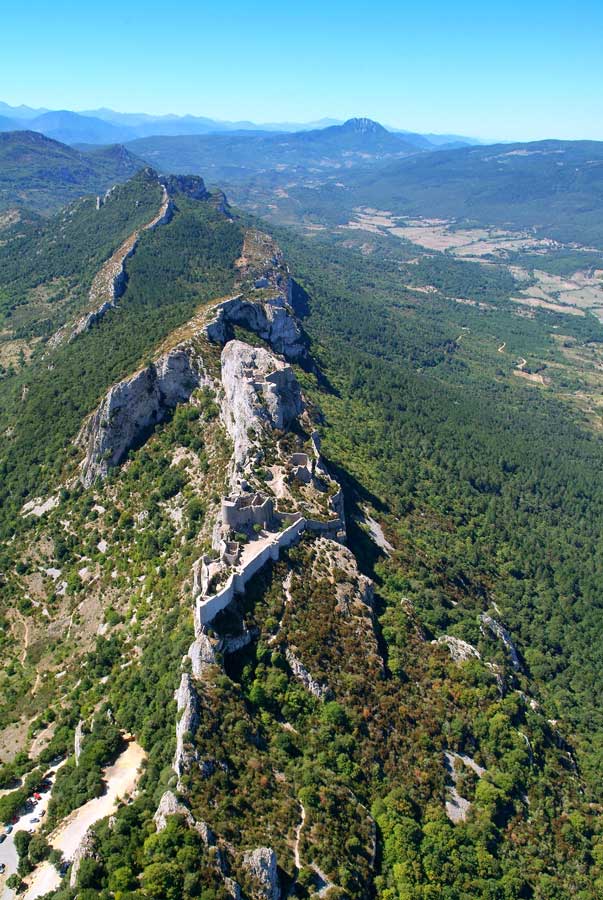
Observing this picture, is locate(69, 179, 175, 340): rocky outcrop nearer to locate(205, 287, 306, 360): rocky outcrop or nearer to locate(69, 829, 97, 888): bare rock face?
locate(205, 287, 306, 360): rocky outcrop

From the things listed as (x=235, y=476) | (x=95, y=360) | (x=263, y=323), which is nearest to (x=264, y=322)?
(x=263, y=323)

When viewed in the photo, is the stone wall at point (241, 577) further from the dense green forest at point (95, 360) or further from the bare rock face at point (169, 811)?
the dense green forest at point (95, 360)

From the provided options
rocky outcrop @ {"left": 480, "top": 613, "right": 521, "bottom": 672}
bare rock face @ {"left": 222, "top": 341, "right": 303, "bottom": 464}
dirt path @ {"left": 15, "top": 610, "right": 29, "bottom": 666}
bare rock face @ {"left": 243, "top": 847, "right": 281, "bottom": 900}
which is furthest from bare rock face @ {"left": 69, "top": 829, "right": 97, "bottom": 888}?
rocky outcrop @ {"left": 480, "top": 613, "right": 521, "bottom": 672}

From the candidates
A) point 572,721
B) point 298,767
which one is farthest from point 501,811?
point 572,721

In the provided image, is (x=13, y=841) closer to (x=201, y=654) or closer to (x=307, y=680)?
(x=201, y=654)

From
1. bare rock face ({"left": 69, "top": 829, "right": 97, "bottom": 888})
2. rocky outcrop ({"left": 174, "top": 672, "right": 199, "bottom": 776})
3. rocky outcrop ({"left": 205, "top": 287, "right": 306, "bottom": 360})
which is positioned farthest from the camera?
rocky outcrop ({"left": 205, "top": 287, "right": 306, "bottom": 360})
